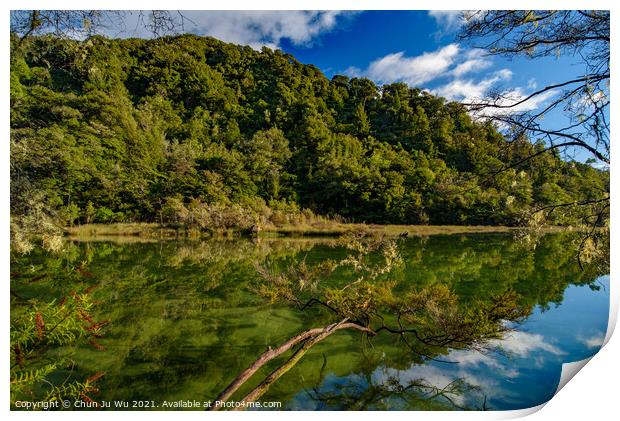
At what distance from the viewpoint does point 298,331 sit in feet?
10.0

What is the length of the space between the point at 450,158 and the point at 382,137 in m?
1.58

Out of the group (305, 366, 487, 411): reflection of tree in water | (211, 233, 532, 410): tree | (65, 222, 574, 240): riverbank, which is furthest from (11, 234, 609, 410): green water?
(65, 222, 574, 240): riverbank

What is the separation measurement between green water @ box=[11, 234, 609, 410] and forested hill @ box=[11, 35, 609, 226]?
0.86m

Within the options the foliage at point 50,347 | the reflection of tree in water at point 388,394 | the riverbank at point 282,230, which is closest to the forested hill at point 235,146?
the riverbank at point 282,230

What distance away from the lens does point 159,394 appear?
2143 mm

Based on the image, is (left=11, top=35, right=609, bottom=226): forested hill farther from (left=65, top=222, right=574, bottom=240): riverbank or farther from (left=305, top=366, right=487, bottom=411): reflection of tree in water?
(left=305, top=366, right=487, bottom=411): reflection of tree in water

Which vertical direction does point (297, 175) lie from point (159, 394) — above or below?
above

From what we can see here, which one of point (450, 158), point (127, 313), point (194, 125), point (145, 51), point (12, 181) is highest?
point (145, 51)

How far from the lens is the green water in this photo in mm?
2205

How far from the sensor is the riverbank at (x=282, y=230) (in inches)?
214

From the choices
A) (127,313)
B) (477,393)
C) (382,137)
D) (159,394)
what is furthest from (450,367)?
(382,137)

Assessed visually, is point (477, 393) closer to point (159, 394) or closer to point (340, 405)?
point (340, 405)

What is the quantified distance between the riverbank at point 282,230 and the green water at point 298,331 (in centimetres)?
26

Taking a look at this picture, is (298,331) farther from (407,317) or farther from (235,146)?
(235,146)
